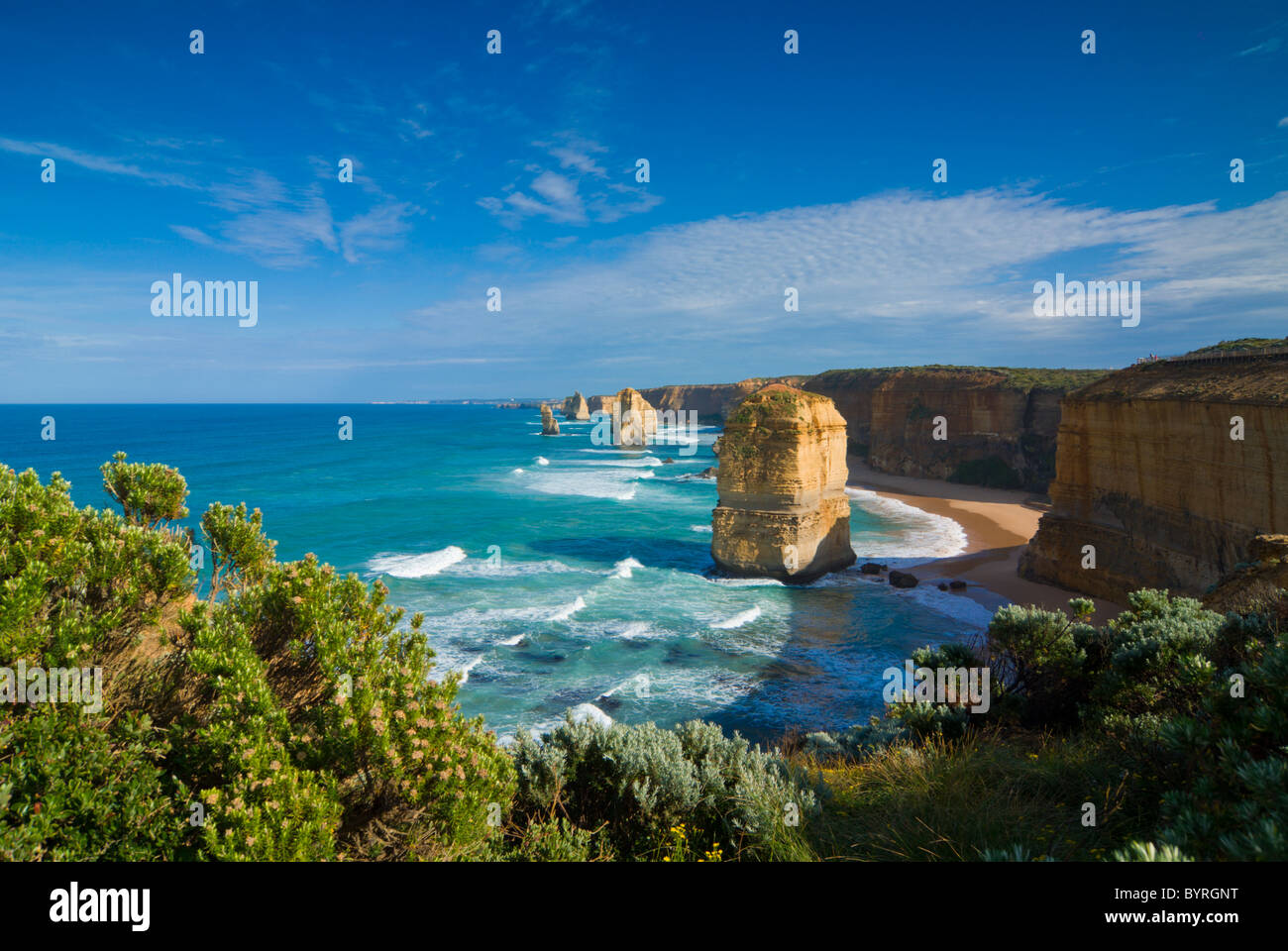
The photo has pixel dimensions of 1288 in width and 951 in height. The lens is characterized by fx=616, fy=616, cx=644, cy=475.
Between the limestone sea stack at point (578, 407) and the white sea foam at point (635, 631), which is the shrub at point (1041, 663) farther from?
the limestone sea stack at point (578, 407)

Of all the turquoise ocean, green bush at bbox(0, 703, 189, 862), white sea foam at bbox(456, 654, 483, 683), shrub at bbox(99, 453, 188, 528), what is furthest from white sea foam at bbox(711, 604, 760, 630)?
green bush at bbox(0, 703, 189, 862)

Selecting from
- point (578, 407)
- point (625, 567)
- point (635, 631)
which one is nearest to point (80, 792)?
point (635, 631)

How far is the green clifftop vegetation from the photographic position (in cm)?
410

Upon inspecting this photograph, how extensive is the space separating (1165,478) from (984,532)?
17.2m

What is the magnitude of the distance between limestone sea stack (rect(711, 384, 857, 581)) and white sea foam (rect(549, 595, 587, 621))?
7.39 meters

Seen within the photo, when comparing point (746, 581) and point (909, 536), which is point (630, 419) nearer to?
point (909, 536)

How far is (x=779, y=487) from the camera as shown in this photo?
27125 millimetres

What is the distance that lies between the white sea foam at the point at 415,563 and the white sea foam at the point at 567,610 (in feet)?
27.4

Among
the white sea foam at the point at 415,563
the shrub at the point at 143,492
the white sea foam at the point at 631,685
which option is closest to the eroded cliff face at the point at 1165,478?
the white sea foam at the point at 631,685
